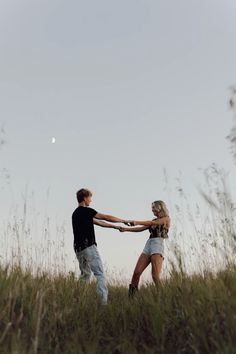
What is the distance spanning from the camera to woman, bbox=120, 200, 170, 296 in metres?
6.66

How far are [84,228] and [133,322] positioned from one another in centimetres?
221

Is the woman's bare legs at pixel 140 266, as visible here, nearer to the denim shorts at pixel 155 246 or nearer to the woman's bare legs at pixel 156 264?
the denim shorts at pixel 155 246

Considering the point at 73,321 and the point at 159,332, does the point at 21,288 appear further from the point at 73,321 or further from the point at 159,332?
the point at 159,332

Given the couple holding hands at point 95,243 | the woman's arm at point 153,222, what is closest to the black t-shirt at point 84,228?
the couple holding hands at point 95,243

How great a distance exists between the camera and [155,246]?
670 centimetres

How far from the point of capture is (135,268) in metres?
6.96

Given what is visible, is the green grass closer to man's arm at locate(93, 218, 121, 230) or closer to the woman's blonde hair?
the woman's blonde hair

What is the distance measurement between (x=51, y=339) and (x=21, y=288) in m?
1.05

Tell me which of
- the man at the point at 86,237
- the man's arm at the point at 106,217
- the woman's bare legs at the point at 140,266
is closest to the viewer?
the man at the point at 86,237

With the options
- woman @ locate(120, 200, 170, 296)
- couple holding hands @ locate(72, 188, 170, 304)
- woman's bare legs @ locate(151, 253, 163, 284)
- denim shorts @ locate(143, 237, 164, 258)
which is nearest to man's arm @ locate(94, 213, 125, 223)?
couple holding hands @ locate(72, 188, 170, 304)

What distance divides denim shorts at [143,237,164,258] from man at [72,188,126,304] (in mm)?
762

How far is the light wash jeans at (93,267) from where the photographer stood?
6133 mm

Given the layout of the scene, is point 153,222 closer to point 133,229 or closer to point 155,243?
point 155,243

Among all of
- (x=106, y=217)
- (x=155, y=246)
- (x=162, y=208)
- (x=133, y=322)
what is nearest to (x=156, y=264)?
(x=155, y=246)
